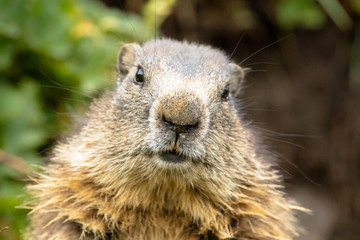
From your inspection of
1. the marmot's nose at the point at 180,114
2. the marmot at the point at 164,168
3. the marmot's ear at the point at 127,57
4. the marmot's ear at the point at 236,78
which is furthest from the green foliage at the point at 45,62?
the marmot's nose at the point at 180,114

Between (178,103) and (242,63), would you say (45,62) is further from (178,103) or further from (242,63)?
(242,63)

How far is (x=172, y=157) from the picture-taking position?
3.11 metres

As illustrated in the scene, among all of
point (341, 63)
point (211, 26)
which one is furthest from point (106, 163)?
point (341, 63)

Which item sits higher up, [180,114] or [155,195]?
[180,114]

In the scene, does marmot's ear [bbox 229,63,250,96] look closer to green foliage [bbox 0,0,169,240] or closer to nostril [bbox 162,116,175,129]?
green foliage [bbox 0,0,169,240]

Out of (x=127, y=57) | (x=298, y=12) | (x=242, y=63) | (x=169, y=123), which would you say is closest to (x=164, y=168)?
(x=169, y=123)

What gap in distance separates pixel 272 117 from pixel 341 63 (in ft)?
3.69

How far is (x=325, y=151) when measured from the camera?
299 inches

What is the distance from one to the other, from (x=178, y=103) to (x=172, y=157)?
31 centimetres

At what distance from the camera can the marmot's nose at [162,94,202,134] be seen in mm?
2986

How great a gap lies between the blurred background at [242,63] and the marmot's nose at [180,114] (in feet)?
6.08

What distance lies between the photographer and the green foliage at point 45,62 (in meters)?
4.88

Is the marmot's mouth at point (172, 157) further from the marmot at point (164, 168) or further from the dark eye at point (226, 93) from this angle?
the dark eye at point (226, 93)

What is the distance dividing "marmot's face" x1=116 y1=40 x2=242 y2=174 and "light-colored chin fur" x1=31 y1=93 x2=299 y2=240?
73mm
